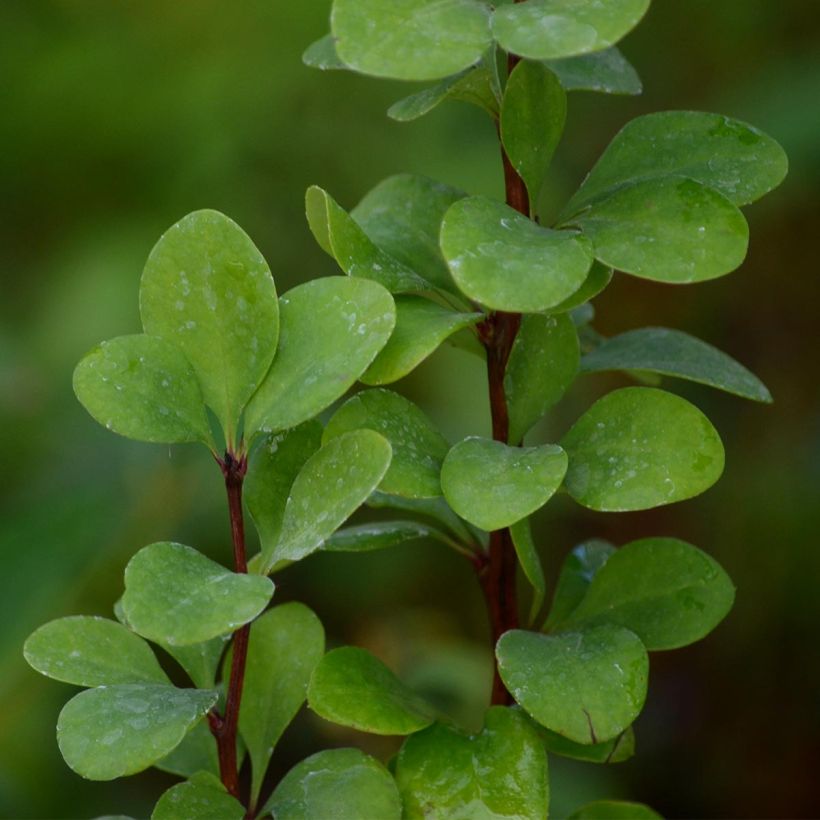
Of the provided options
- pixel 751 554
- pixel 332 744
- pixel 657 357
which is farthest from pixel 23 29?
pixel 657 357

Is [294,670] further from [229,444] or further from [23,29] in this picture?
[23,29]

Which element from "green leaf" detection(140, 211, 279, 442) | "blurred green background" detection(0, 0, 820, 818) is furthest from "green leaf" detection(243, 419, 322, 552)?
"blurred green background" detection(0, 0, 820, 818)

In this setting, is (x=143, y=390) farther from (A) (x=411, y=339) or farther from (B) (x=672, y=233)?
(B) (x=672, y=233)

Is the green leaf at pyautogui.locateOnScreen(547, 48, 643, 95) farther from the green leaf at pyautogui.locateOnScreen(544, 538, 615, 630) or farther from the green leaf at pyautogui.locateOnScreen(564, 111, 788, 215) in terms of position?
the green leaf at pyautogui.locateOnScreen(544, 538, 615, 630)

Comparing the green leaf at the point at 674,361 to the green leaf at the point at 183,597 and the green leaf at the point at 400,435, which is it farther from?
the green leaf at the point at 183,597

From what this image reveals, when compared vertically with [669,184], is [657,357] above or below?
below

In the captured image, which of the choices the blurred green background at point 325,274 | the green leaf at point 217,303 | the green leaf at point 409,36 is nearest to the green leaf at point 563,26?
the green leaf at point 409,36

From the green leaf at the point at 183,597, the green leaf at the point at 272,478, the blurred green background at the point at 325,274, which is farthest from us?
the blurred green background at the point at 325,274
